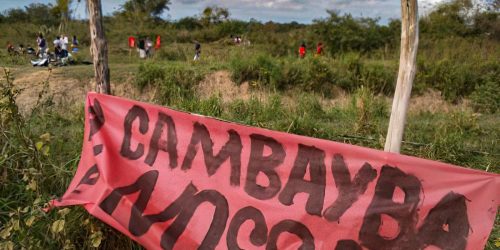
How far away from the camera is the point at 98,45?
5.26 m

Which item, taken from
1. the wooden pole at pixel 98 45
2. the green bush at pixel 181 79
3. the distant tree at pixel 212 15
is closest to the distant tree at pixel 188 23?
the distant tree at pixel 212 15

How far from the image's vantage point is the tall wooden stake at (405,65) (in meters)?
4.02

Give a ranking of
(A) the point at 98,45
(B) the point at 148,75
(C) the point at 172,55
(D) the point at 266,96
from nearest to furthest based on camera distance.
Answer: (A) the point at 98,45, (D) the point at 266,96, (B) the point at 148,75, (C) the point at 172,55

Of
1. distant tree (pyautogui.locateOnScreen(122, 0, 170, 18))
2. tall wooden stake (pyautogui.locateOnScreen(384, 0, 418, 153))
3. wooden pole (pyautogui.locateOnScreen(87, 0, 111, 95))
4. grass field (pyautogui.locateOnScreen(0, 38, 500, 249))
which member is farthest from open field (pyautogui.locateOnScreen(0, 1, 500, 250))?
distant tree (pyautogui.locateOnScreen(122, 0, 170, 18))

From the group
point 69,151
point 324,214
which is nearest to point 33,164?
point 69,151

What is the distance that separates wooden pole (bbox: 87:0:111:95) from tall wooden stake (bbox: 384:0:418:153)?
10.2 feet

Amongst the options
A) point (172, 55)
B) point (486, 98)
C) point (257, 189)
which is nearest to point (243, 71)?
point (172, 55)

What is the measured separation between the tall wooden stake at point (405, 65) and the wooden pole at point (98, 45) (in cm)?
312

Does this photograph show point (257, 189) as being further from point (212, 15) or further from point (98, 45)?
point (212, 15)

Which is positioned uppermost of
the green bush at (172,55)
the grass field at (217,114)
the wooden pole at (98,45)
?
the wooden pole at (98,45)

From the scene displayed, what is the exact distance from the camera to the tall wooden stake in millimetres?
4023

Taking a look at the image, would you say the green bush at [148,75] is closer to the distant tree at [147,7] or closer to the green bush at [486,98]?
the green bush at [486,98]

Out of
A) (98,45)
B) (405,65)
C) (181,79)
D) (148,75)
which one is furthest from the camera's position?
(181,79)

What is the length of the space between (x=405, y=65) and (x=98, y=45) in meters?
3.21
